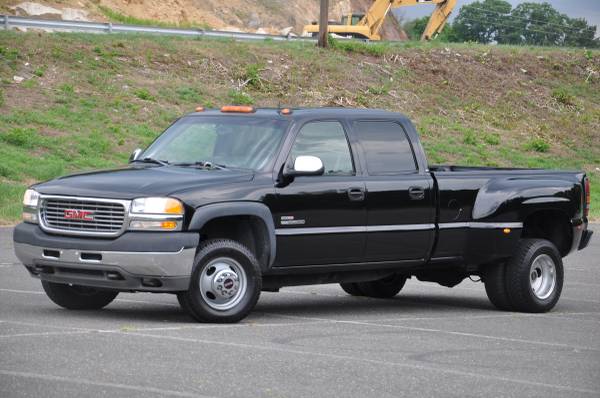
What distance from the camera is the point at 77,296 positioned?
1124cm

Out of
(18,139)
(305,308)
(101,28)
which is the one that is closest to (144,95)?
(101,28)

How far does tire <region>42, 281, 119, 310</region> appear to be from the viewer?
1116 cm

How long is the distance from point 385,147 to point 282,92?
28.3m

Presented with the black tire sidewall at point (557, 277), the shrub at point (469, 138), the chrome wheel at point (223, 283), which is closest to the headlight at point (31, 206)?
the chrome wheel at point (223, 283)

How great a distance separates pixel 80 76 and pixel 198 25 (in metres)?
20.3

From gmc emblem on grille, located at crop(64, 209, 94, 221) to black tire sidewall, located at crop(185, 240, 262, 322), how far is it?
3.02 feet

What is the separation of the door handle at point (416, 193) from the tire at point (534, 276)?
4.24 feet

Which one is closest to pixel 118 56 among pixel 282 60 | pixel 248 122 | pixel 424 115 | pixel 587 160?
pixel 282 60

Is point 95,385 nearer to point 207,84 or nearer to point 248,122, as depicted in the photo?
point 248,122

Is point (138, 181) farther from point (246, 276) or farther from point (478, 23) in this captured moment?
point (478, 23)

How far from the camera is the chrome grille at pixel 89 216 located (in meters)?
10.1

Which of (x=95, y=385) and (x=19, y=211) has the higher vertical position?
(x=95, y=385)

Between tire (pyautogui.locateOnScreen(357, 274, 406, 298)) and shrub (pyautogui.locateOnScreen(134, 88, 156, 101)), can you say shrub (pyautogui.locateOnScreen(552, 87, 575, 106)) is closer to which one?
shrub (pyautogui.locateOnScreen(134, 88, 156, 101))

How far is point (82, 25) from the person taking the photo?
3991 centimetres
